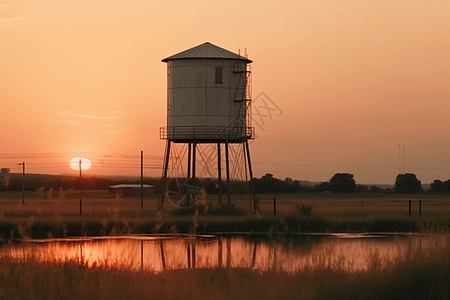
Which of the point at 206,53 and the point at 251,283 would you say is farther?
the point at 206,53

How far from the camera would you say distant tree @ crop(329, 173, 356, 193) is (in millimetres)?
115688

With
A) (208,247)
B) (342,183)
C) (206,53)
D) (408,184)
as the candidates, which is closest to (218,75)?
(206,53)

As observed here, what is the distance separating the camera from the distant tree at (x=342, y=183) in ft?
380

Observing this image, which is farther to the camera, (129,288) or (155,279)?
(155,279)

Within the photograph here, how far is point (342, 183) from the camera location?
115875 millimetres

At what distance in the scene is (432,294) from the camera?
15188mm

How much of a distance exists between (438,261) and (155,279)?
19.4ft

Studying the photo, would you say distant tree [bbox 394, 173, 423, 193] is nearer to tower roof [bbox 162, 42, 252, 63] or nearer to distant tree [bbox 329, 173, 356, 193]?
distant tree [bbox 329, 173, 356, 193]

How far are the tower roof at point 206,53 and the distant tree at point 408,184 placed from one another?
7621cm

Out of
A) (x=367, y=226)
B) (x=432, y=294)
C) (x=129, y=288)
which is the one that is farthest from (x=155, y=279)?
(x=367, y=226)

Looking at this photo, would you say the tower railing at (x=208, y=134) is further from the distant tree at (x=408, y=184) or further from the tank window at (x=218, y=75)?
the distant tree at (x=408, y=184)

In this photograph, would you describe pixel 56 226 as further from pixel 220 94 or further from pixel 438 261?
pixel 438 261

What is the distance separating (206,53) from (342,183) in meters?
73.2

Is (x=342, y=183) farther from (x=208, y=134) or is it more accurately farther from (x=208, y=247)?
(x=208, y=247)
